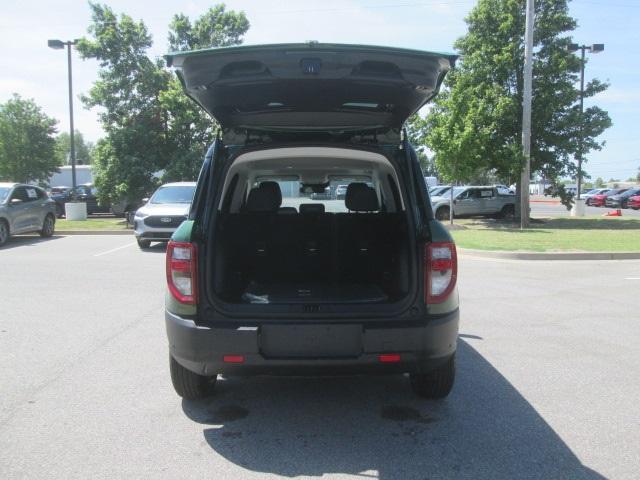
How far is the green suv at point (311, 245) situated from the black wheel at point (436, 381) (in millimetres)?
11

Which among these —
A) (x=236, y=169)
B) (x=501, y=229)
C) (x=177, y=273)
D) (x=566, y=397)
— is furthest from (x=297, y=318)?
(x=501, y=229)

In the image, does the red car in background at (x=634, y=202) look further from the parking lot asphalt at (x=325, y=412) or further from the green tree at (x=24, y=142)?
the green tree at (x=24, y=142)

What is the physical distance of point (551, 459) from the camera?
315 cm

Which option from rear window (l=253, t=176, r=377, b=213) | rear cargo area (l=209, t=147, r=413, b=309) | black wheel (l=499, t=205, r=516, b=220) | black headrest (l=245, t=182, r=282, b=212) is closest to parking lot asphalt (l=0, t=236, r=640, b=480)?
rear cargo area (l=209, t=147, r=413, b=309)

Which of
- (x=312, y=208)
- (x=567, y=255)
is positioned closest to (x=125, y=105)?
(x=567, y=255)

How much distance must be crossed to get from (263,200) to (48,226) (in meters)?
14.4

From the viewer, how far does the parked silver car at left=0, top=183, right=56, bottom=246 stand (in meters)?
14.8

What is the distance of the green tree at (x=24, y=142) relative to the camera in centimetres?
4012

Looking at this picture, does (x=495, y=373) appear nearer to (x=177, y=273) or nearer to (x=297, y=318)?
(x=297, y=318)

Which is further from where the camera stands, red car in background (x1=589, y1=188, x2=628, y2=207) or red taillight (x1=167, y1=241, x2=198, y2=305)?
red car in background (x1=589, y1=188, x2=628, y2=207)

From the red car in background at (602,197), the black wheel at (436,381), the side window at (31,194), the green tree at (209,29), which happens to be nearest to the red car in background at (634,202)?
the red car in background at (602,197)

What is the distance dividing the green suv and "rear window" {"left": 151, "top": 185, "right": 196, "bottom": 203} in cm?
989

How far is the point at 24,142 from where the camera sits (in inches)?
1585

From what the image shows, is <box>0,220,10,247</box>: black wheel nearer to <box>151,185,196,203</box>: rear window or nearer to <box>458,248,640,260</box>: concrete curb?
<box>151,185,196,203</box>: rear window
